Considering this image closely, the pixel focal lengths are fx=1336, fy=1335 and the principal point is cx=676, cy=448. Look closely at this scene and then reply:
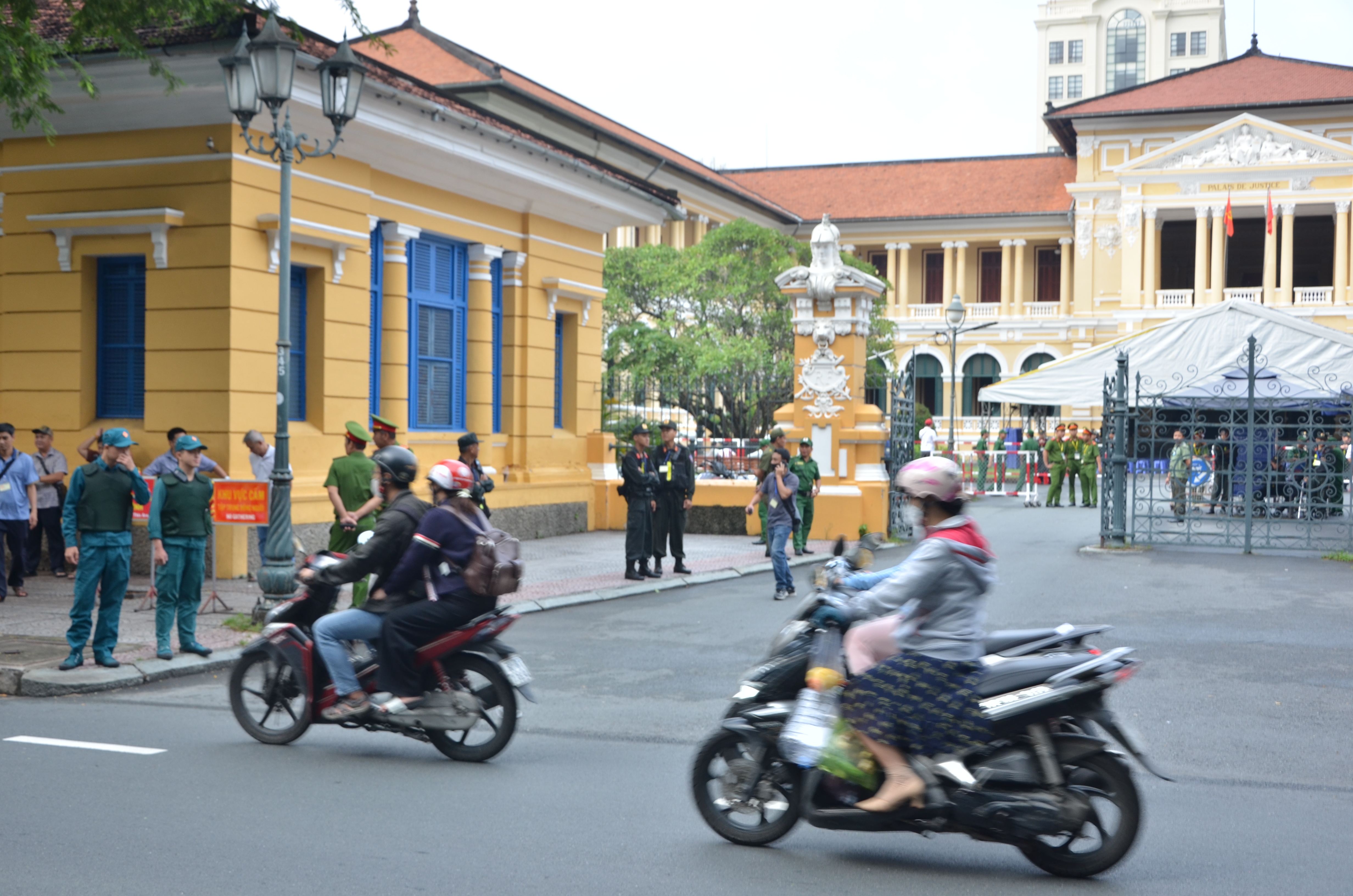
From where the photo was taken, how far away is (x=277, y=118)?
11.1 m

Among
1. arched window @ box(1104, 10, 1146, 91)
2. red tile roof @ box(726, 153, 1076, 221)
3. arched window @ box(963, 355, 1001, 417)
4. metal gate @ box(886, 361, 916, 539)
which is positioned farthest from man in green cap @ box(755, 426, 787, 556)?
arched window @ box(1104, 10, 1146, 91)

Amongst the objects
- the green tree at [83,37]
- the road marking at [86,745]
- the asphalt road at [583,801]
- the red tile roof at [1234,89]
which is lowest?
the road marking at [86,745]

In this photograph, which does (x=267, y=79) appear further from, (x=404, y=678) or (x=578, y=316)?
(x=578, y=316)

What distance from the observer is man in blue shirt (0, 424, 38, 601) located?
1266 cm

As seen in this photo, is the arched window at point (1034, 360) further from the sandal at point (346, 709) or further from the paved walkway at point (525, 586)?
the sandal at point (346, 709)

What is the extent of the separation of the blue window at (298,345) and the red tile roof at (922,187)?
48.9 metres

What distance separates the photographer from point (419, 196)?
1708cm

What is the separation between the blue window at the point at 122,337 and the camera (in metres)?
14.4

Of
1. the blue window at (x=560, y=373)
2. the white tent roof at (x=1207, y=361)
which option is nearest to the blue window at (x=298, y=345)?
the blue window at (x=560, y=373)

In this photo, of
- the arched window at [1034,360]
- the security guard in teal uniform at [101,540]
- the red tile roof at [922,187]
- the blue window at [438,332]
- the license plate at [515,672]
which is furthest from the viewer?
the red tile roof at [922,187]

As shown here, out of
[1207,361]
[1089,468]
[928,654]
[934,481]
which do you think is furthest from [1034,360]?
[928,654]

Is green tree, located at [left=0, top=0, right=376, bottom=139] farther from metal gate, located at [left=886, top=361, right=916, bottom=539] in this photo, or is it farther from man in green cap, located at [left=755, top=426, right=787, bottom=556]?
metal gate, located at [left=886, top=361, right=916, bottom=539]

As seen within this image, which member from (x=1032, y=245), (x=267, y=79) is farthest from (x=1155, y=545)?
(x=1032, y=245)

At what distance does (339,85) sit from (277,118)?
595 millimetres
